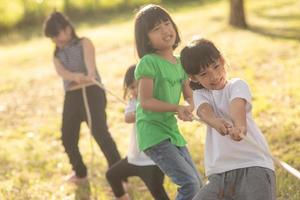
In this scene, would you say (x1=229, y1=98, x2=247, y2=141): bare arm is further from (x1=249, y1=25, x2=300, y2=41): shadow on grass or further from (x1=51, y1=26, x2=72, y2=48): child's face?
(x1=249, y1=25, x2=300, y2=41): shadow on grass

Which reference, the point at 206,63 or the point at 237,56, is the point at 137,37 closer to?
the point at 206,63

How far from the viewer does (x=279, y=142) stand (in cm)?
661

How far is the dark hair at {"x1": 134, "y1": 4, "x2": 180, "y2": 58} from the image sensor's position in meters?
4.15

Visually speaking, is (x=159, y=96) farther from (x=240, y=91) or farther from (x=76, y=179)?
(x=76, y=179)

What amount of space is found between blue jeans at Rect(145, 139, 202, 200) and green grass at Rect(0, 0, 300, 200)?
132 centimetres

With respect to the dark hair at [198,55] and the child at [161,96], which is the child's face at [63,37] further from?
the dark hair at [198,55]

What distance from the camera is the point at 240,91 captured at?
3502mm

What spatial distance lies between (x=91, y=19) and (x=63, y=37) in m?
16.5

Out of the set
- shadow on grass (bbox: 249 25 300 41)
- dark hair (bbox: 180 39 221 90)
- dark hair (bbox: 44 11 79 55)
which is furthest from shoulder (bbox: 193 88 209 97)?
shadow on grass (bbox: 249 25 300 41)

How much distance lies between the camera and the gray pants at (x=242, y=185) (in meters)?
3.46

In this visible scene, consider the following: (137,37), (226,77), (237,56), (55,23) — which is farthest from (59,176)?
(237,56)

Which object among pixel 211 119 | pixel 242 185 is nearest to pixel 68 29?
pixel 211 119

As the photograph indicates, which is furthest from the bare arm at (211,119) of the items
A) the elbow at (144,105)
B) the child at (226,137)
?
the elbow at (144,105)

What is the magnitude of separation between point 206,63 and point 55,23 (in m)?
2.63
